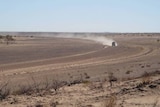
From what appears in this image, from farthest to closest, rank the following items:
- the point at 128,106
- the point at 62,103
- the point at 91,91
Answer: the point at 91,91, the point at 62,103, the point at 128,106

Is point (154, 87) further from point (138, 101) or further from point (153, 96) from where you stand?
point (138, 101)

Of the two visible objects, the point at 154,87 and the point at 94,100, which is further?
the point at 154,87

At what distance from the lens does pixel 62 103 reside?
11.2m

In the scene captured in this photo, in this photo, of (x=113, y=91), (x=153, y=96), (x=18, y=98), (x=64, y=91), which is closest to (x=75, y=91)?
(x=64, y=91)

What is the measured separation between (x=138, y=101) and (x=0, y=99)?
5.11 meters

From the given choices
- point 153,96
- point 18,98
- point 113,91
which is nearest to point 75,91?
point 113,91

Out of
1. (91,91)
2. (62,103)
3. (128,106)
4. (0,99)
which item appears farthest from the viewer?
(91,91)

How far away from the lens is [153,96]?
450 inches

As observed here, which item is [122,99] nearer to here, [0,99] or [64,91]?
[64,91]

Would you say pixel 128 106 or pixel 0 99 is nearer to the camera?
pixel 128 106

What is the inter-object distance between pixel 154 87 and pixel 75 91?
321cm

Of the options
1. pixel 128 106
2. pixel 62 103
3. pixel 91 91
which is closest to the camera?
pixel 128 106

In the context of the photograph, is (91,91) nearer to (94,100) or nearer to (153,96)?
(94,100)

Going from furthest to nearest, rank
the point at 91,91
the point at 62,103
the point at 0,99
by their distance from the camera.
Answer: the point at 91,91 → the point at 0,99 → the point at 62,103
